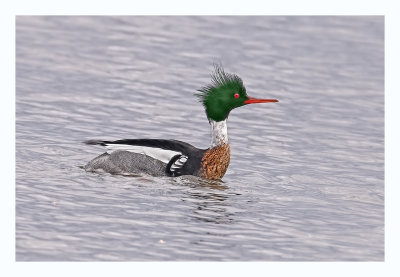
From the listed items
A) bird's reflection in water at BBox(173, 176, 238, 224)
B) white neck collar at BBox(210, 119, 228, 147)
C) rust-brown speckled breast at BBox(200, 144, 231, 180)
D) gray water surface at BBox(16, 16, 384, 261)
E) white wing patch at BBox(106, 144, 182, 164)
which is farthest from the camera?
white neck collar at BBox(210, 119, 228, 147)

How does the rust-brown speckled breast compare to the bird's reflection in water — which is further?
the rust-brown speckled breast

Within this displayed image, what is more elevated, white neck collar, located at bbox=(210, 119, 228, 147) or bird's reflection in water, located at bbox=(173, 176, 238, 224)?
white neck collar, located at bbox=(210, 119, 228, 147)

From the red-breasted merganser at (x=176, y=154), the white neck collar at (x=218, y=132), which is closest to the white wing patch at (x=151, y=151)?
the red-breasted merganser at (x=176, y=154)

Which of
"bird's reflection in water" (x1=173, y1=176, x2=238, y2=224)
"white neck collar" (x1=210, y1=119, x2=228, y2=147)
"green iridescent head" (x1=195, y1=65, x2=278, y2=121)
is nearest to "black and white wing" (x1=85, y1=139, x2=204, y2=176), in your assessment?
"bird's reflection in water" (x1=173, y1=176, x2=238, y2=224)

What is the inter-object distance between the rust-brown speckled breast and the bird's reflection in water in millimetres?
163

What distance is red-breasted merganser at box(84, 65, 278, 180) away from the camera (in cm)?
1648

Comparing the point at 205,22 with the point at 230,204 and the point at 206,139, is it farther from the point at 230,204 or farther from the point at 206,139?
the point at 230,204

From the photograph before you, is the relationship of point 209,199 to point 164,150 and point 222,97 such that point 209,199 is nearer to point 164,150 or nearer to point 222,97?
point 164,150

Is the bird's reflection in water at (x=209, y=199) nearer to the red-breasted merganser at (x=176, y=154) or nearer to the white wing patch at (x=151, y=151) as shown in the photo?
the red-breasted merganser at (x=176, y=154)

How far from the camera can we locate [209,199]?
1534 centimetres

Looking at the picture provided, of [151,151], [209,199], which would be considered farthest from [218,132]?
[209,199]

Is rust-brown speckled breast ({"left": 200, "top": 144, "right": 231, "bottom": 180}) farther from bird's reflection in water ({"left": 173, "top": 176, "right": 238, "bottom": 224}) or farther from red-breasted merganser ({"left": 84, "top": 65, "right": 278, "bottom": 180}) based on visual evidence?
bird's reflection in water ({"left": 173, "top": 176, "right": 238, "bottom": 224})

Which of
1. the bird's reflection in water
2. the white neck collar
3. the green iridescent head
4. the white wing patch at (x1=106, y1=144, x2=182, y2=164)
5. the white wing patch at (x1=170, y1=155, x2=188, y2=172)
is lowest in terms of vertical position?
the bird's reflection in water

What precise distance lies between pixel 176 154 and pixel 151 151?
1.41ft
